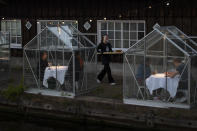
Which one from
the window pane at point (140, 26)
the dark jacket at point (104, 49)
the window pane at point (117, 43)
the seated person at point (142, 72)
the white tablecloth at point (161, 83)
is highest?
the window pane at point (140, 26)

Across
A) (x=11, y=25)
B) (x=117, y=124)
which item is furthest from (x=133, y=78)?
(x=11, y=25)

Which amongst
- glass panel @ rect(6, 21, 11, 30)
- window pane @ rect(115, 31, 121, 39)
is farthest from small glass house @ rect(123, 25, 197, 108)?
glass panel @ rect(6, 21, 11, 30)

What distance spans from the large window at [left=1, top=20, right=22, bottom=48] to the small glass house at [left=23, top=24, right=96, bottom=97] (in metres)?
6.75

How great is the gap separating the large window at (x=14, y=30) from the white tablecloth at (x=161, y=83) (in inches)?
400

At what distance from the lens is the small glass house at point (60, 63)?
43.5 ft

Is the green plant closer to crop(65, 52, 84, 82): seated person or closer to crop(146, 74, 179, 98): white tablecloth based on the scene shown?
crop(65, 52, 84, 82): seated person

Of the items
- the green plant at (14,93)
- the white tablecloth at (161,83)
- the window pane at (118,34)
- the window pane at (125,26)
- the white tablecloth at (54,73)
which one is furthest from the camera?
the window pane at (118,34)

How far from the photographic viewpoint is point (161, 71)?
38.4 ft

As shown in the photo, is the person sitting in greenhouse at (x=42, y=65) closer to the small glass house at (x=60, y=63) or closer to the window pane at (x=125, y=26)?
the small glass house at (x=60, y=63)

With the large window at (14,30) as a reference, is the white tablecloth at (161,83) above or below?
below

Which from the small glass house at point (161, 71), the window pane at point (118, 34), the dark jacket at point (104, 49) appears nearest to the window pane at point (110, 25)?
the window pane at point (118, 34)

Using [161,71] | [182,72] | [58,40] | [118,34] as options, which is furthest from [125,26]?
[182,72]

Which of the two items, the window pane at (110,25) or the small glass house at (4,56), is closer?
the small glass house at (4,56)

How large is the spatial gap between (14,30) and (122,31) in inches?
232
